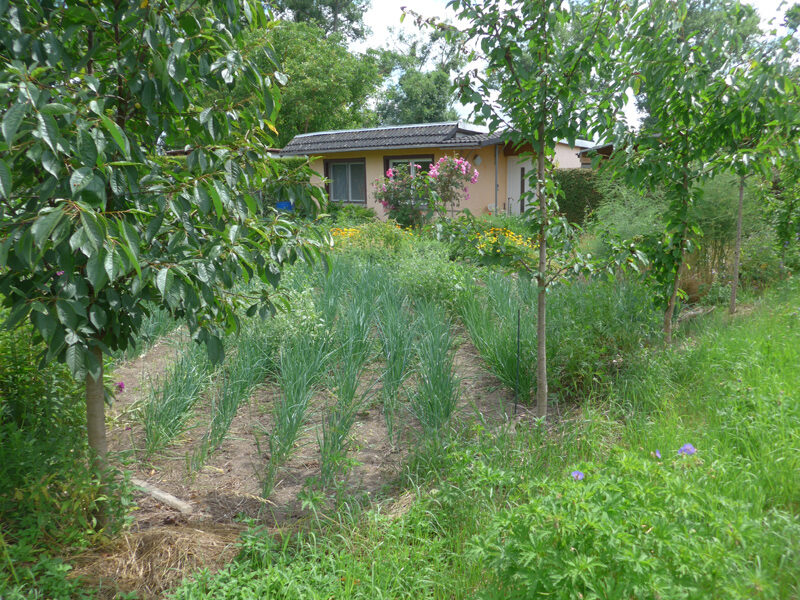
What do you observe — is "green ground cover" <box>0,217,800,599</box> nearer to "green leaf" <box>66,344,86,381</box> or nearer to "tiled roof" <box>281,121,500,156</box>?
"green leaf" <box>66,344,86,381</box>

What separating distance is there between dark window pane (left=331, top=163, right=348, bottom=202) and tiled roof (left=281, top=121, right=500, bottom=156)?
0.76 m

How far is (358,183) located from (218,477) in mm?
15163

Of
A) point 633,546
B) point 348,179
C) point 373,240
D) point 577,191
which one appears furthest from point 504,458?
point 348,179

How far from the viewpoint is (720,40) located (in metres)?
3.61

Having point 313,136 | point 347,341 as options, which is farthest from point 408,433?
point 313,136

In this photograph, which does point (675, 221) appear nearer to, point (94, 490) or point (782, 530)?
point (782, 530)

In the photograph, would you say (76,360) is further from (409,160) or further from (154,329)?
(409,160)

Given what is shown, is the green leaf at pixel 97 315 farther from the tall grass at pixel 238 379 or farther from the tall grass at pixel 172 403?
the tall grass at pixel 172 403

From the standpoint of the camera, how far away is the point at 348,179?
58.8 ft

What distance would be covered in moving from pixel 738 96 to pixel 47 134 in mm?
3982

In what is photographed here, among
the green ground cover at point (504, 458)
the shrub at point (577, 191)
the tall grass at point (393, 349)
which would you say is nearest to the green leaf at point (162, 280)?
the green ground cover at point (504, 458)

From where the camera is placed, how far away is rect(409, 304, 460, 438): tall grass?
11.5 ft

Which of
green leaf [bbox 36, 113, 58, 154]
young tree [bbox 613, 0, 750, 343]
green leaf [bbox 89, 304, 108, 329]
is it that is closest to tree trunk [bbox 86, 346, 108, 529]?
green leaf [bbox 89, 304, 108, 329]

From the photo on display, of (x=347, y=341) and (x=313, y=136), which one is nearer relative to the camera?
(x=347, y=341)
